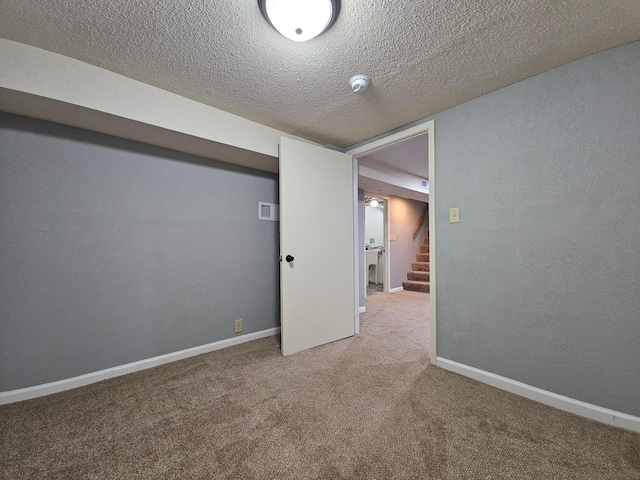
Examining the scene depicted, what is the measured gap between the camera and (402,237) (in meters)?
5.70

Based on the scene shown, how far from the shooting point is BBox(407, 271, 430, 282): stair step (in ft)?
17.6

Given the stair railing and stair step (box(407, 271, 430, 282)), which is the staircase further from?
the stair railing

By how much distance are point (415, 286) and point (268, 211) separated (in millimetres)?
3935

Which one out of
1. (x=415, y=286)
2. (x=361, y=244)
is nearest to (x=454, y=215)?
(x=361, y=244)

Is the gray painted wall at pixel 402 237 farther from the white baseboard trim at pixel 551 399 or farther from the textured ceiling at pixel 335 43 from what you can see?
the textured ceiling at pixel 335 43

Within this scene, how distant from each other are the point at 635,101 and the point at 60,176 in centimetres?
356

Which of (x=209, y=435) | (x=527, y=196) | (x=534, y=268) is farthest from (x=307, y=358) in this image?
(x=527, y=196)

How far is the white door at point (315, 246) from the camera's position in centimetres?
222

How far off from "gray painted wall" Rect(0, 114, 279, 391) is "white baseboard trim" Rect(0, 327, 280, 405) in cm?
4

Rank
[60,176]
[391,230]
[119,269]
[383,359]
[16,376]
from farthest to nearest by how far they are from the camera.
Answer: [391,230]
[383,359]
[119,269]
[60,176]
[16,376]

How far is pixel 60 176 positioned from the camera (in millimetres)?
1714

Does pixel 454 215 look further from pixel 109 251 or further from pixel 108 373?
pixel 108 373

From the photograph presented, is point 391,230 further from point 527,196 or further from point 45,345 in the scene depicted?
point 45,345

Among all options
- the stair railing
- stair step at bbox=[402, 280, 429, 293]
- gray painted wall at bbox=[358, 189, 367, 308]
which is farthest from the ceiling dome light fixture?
the stair railing
